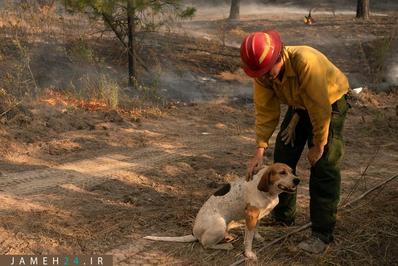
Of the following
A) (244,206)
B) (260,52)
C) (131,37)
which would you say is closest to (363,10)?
(131,37)

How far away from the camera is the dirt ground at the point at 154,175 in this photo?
412 centimetres

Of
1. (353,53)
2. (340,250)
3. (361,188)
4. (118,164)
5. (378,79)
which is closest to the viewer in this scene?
(340,250)

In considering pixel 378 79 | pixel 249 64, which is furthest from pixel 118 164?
pixel 378 79

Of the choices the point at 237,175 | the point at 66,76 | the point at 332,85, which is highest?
the point at 332,85

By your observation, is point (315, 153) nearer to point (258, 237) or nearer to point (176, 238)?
point (258, 237)

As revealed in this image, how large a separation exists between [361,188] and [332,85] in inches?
82.5

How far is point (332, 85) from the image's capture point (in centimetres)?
375

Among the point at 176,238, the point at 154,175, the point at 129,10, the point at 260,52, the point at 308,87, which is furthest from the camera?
the point at 129,10

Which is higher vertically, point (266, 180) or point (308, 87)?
point (308, 87)

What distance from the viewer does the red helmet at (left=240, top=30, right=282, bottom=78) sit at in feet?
11.0

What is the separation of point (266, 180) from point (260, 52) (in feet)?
3.18

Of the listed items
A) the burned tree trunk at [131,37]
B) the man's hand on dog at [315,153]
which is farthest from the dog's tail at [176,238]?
the burned tree trunk at [131,37]

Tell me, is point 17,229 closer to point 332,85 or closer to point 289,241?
point 289,241

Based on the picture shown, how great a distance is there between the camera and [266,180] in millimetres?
3699
